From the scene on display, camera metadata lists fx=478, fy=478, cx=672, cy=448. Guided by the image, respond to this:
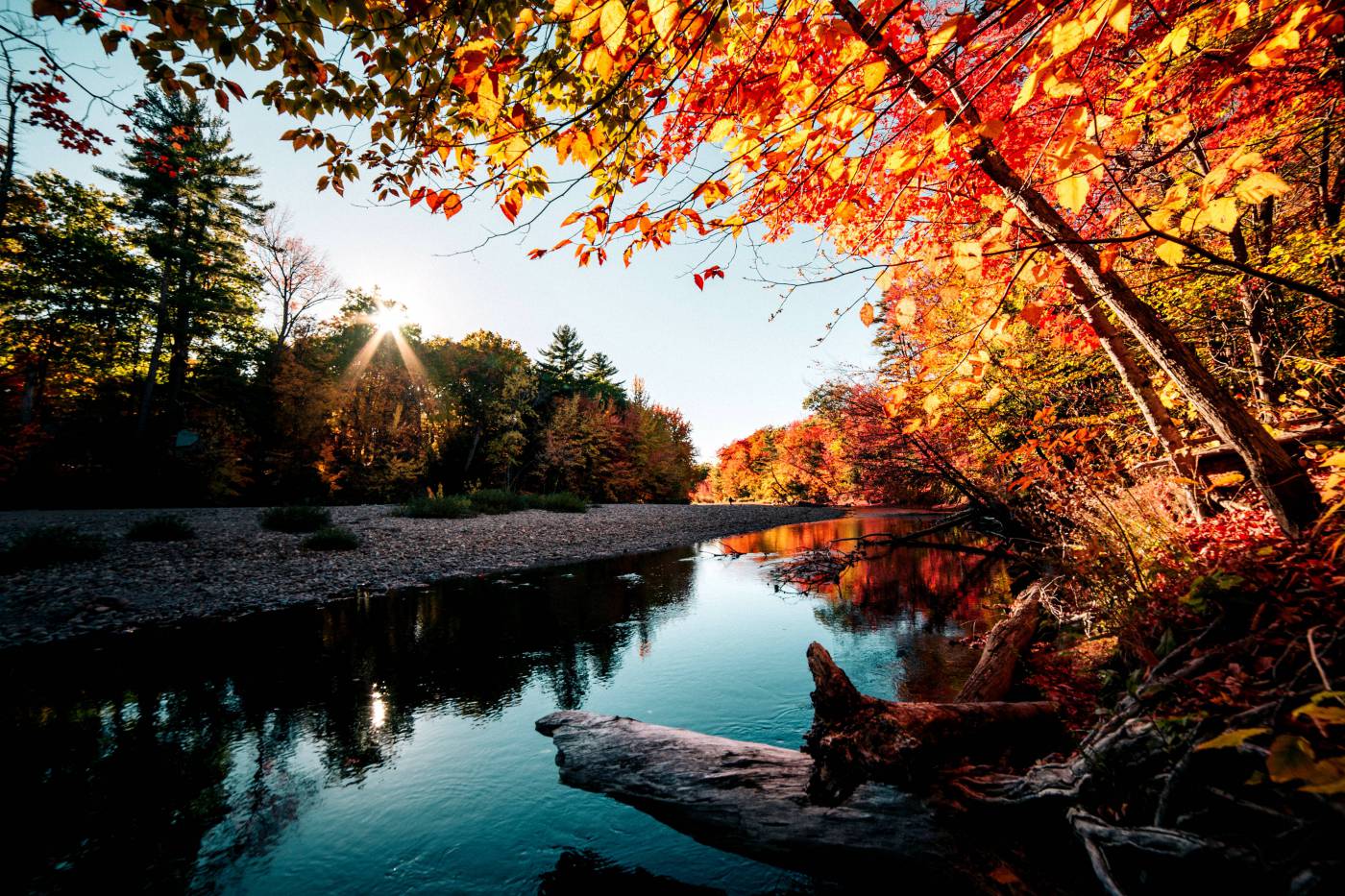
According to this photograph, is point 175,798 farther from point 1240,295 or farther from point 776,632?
point 1240,295

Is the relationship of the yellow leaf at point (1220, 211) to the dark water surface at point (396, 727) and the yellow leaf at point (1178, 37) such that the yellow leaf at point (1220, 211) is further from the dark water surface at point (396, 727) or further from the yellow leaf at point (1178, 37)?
the dark water surface at point (396, 727)

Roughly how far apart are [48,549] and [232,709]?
813 centimetres

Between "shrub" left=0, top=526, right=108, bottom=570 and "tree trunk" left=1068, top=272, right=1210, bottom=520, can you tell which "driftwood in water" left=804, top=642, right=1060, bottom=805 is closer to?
"tree trunk" left=1068, top=272, right=1210, bottom=520

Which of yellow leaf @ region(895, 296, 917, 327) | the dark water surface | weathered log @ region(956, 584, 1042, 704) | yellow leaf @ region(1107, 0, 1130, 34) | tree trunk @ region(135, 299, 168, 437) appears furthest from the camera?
tree trunk @ region(135, 299, 168, 437)

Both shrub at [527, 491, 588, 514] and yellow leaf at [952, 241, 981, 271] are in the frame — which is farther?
shrub at [527, 491, 588, 514]

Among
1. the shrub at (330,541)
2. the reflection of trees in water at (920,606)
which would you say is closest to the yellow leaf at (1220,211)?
the reflection of trees in water at (920,606)

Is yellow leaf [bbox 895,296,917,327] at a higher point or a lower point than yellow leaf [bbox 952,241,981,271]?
lower

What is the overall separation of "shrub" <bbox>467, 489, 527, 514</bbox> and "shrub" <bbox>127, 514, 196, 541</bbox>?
9.48 meters

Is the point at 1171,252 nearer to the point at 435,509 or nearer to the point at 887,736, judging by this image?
the point at 887,736

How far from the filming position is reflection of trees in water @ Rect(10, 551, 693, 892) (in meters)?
3.36

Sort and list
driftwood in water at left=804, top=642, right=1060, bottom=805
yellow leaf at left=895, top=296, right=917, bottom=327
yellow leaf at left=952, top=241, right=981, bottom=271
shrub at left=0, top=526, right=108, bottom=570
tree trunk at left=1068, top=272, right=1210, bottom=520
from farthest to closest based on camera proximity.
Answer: shrub at left=0, top=526, right=108, bottom=570 < tree trunk at left=1068, top=272, right=1210, bottom=520 < driftwood in water at left=804, top=642, right=1060, bottom=805 < yellow leaf at left=895, top=296, right=917, bottom=327 < yellow leaf at left=952, top=241, right=981, bottom=271

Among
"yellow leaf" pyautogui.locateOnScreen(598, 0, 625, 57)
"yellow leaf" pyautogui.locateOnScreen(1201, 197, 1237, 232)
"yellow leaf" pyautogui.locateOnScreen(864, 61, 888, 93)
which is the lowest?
"yellow leaf" pyautogui.locateOnScreen(1201, 197, 1237, 232)

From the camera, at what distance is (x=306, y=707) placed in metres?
5.31

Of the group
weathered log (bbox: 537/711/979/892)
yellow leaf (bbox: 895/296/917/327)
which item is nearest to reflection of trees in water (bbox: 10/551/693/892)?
weathered log (bbox: 537/711/979/892)
